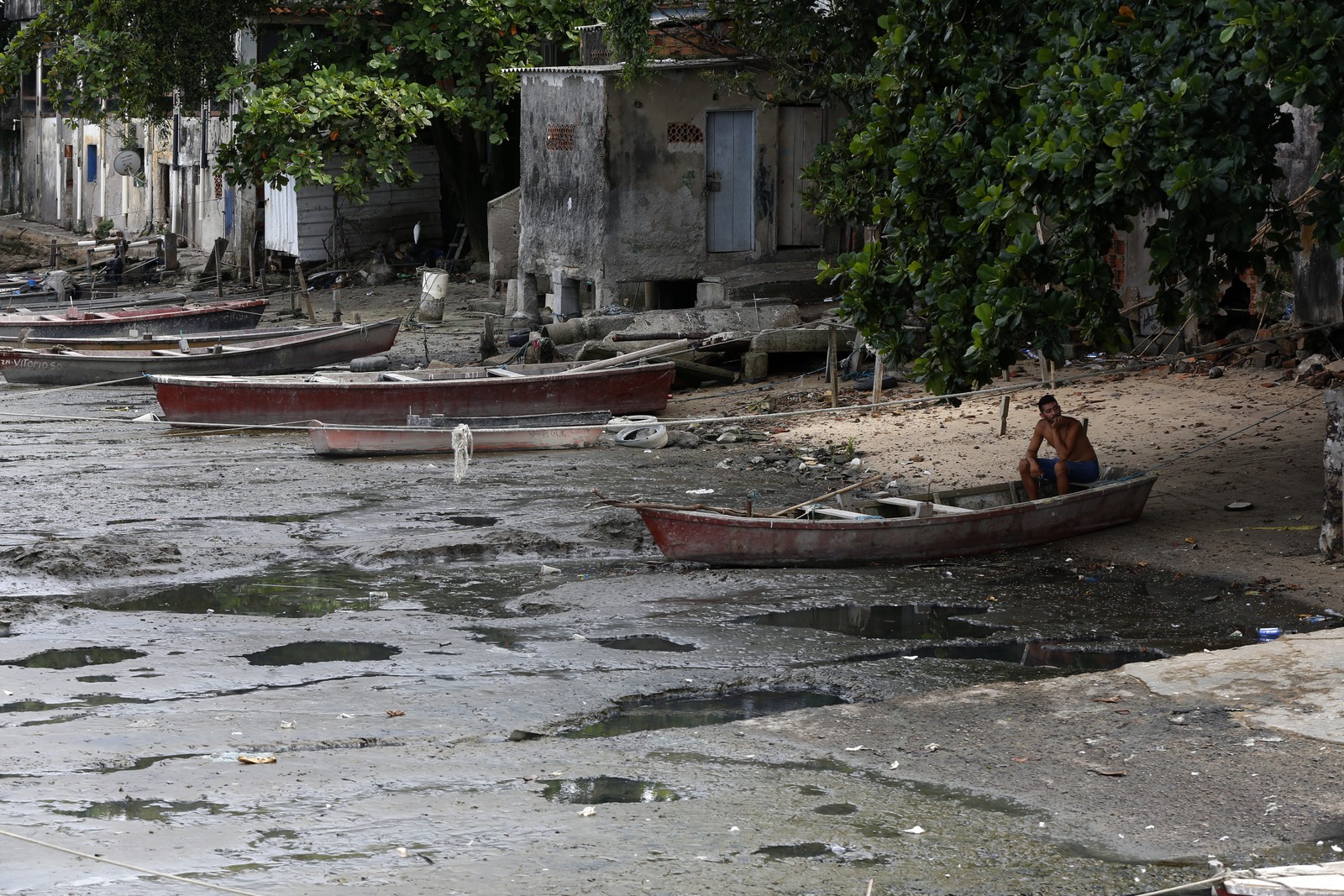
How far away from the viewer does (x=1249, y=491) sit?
471 inches

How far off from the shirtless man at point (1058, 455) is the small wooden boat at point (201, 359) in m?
12.0

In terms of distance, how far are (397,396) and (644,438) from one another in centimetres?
301

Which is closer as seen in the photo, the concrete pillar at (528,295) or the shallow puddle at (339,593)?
the shallow puddle at (339,593)

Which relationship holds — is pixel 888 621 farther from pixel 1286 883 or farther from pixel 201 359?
pixel 201 359

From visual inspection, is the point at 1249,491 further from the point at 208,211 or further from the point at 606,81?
the point at 208,211

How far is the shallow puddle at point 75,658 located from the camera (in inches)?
345

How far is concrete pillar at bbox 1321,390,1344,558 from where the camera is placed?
9.84 m

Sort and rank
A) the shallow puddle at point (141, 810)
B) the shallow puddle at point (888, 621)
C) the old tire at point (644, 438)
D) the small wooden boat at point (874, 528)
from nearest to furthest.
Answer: the shallow puddle at point (141, 810)
the shallow puddle at point (888, 621)
the small wooden boat at point (874, 528)
the old tire at point (644, 438)

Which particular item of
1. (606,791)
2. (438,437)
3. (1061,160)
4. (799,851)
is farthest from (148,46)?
(799,851)

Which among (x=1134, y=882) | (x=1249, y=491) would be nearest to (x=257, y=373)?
(x=1249, y=491)

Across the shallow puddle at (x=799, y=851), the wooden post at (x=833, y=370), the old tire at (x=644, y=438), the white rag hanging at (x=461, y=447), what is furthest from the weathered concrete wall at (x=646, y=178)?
the shallow puddle at (x=799, y=851)

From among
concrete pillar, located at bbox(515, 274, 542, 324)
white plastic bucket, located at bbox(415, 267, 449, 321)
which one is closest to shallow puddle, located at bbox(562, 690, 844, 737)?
concrete pillar, located at bbox(515, 274, 542, 324)

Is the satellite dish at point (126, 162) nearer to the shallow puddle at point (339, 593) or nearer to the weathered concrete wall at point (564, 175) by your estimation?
the weathered concrete wall at point (564, 175)

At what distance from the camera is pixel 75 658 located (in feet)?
29.3
